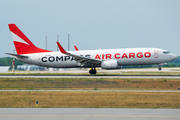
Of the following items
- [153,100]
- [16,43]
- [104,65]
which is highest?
[16,43]

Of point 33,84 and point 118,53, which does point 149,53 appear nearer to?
point 118,53

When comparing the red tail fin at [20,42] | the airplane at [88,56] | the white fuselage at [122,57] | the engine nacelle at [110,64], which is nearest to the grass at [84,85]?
Result: the engine nacelle at [110,64]

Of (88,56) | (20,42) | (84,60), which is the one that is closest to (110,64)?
(84,60)

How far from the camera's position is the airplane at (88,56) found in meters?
43.4

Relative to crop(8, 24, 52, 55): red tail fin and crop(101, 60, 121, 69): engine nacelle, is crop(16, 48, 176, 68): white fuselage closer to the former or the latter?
crop(101, 60, 121, 69): engine nacelle

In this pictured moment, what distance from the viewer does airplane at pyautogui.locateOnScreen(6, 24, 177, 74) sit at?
43438mm

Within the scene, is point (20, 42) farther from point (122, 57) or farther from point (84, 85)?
point (84, 85)

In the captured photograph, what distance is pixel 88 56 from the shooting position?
150 feet

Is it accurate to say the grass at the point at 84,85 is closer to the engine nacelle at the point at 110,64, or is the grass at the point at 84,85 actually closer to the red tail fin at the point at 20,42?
the engine nacelle at the point at 110,64

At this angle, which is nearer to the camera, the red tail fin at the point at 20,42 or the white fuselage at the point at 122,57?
the white fuselage at the point at 122,57

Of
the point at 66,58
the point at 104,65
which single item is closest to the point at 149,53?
the point at 104,65

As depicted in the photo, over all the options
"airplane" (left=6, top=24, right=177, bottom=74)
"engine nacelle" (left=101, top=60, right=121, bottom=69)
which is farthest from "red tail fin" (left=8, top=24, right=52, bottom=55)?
"engine nacelle" (left=101, top=60, right=121, bottom=69)

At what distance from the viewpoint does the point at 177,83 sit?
32.4 meters

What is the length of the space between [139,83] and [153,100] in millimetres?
12765
